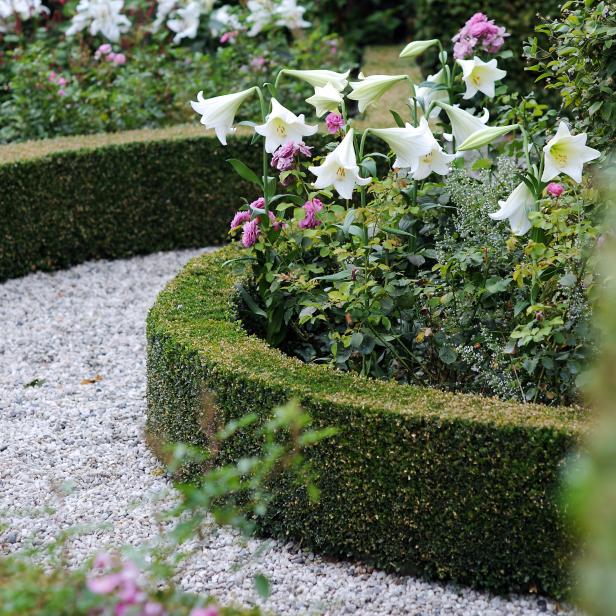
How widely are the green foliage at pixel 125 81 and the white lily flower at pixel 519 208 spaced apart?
3963 mm

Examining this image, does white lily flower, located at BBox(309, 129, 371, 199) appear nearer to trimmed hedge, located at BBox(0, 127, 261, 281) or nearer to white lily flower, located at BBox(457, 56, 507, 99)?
white lily flower, located at BBox(457, 56, 507, 99)

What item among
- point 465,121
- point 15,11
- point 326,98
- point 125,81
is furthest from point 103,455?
point 15,11

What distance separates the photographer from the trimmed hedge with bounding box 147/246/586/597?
2.72m

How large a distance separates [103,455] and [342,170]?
1488mm

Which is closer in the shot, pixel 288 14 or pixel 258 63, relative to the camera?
pixel 258 63

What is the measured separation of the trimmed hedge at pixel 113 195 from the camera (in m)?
5.88

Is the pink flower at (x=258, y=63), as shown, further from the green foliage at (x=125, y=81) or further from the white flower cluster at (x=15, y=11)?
the white flower cluster at (x=15, y=11)

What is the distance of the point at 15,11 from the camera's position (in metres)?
8.06

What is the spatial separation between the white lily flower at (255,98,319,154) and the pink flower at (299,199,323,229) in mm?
314

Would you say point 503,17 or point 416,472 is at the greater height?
point 416,472

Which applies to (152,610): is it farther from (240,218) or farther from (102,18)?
(102,18)

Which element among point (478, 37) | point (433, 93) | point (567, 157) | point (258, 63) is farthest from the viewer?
point (258, 63)

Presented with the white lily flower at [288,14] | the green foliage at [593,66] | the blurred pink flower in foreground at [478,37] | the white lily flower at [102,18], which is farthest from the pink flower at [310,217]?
the white lily flower at [102,18]

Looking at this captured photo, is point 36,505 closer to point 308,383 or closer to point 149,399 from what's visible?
point 149,399
